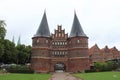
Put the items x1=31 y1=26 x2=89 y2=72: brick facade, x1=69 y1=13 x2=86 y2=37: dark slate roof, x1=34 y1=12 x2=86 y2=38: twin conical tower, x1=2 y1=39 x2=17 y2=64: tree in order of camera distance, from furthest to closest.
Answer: x1=2 y1=39 x2=17 y2=64: tree, x1=34 y1=12 x2=86 y2=38: twin conical tower, x1=69 y1=13 x2=86 y2=37: dark slate roof, x1=31 y1=26 x2=89 y2=72: brick facade

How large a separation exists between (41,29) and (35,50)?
20.4 ft

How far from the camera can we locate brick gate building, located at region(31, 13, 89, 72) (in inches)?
2574

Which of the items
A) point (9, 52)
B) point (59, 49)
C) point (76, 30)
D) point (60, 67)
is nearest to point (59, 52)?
point (59, 49)

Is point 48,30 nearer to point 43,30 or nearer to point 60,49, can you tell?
point 43,30

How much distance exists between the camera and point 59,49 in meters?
68.4

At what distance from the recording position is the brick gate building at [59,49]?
65.4 meters

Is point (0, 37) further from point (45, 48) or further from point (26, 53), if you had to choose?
point (26, 53)

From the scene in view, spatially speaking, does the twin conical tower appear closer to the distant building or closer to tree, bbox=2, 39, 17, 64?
the distant building

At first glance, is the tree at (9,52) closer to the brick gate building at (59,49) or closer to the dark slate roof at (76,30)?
the brick gate building at (59,49)

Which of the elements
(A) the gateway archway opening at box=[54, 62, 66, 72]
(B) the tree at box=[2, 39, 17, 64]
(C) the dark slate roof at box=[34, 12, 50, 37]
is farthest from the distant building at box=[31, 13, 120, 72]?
(B) the tree at box=[2, 39, 17, 64]

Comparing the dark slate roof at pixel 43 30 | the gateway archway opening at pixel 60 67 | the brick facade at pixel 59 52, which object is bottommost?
the gateway archway opening at pixel 60 67

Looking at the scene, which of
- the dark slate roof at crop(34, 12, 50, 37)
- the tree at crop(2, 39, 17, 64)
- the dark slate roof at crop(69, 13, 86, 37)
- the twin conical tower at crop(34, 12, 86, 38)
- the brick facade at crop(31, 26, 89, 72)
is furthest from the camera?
the tree at crop(2, 39, 17, 64)

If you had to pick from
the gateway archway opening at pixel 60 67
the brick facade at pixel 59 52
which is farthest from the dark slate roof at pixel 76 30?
the gateway archway opening at pixel 60 67

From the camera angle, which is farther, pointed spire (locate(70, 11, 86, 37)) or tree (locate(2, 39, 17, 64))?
tree (locate(2, 39, 17, 64))
